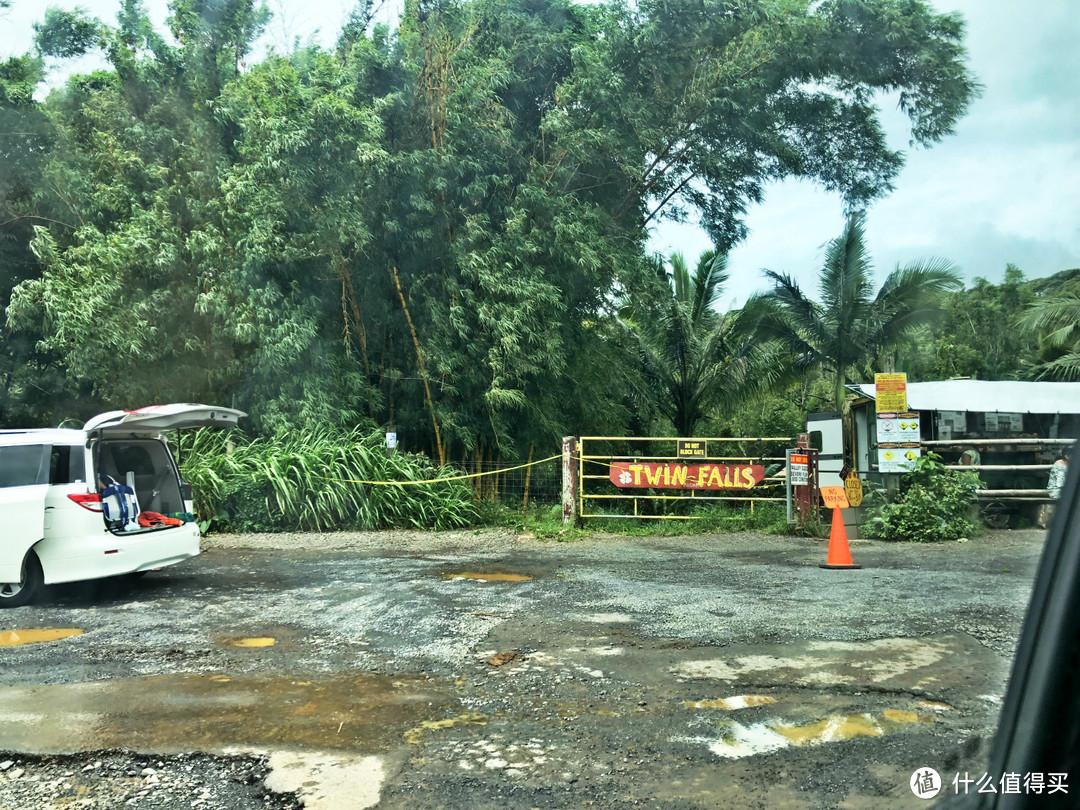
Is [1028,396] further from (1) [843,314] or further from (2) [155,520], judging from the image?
(1) [843,314]

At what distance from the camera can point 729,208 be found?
58.2ft

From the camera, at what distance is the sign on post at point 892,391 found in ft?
36.8

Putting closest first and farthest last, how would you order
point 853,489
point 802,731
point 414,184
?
point 802,731, point 853,489, point 414,184

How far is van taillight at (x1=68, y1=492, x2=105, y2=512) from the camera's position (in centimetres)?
741

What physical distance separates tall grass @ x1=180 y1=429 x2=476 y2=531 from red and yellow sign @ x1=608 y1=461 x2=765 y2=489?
2.56 meters

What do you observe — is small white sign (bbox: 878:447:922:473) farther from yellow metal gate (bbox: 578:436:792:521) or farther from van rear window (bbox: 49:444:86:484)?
van rear window (bbox: 49:444:86:484)

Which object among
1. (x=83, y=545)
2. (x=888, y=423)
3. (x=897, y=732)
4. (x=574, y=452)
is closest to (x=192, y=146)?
(x=574, y=452)

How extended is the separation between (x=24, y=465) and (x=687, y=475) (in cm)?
859

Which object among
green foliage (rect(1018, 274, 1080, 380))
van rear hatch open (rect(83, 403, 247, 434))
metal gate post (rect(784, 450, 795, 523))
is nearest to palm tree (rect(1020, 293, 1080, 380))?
green foliage (rect(1018, 274, 1080, 380))

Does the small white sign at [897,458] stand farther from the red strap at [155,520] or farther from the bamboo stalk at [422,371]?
the red strap at [155,520]

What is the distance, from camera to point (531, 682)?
16.4 ft

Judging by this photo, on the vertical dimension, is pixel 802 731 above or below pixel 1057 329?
below

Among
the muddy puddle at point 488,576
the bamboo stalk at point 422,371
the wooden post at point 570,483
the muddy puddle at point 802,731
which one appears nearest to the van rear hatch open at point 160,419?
the muddy puddle at point 488,576

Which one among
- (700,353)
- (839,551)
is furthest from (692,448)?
(700,353)
